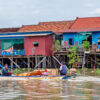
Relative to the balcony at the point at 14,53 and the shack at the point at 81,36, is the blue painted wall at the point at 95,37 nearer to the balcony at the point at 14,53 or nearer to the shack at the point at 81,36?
the shack at the point at 81,36

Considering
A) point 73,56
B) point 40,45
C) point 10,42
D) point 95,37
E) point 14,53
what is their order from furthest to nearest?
point 10,42 < point 14,53 < point 95,37 < point 40,45 < point 73,56

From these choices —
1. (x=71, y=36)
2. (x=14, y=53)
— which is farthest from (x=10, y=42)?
(x=71, y=36)

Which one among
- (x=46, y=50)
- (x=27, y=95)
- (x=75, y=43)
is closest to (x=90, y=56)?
(x=75, y=43)

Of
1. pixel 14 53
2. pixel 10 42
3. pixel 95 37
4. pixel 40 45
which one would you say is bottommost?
pixel 14 53

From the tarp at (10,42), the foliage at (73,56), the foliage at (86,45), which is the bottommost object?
the foliage at (73,56)

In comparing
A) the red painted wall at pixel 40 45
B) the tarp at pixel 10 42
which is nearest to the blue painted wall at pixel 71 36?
the red painted wall at pixel 40 45

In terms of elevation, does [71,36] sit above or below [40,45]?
above

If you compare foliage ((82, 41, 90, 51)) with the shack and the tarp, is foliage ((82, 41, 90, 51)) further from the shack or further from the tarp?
the tarp

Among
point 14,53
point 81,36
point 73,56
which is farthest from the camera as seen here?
point 14,53

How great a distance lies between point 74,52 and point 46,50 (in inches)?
143

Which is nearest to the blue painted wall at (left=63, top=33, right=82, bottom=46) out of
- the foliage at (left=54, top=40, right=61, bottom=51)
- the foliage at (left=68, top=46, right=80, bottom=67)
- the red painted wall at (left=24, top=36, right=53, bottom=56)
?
the foliage at (left=54, top=40, right=61, bottom=51)

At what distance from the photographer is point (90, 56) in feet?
119

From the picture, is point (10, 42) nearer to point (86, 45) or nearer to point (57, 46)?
point (57, 46)

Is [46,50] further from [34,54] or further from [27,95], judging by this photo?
[27,95]
